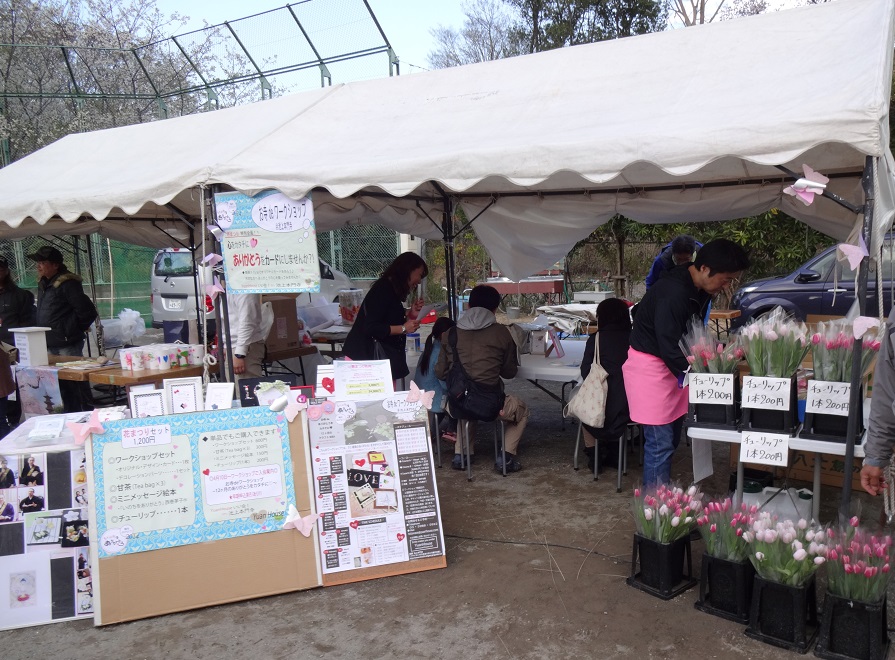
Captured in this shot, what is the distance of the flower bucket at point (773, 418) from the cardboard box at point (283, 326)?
417 centimetres

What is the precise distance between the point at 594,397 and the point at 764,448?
1.45m

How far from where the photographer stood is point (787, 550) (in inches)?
99.9

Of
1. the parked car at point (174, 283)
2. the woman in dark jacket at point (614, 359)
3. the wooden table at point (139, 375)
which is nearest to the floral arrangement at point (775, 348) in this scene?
the woman in dark jacket at point (614, 359)

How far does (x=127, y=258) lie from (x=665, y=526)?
13976 mm

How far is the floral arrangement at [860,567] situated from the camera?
2.38m

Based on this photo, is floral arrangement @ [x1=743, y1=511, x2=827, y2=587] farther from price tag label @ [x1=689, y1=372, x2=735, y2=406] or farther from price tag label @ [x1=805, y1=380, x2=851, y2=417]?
price tag label @ [x1=689, y1=372, x2=735, y2=406]

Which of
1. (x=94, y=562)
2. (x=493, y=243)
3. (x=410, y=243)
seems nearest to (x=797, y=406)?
(x=94, y=562)

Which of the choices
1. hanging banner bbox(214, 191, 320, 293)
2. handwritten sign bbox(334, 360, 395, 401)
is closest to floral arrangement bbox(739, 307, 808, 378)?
handwritten sign bbox(334, 360, 395, 401)

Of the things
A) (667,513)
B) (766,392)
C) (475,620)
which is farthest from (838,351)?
(475,620)

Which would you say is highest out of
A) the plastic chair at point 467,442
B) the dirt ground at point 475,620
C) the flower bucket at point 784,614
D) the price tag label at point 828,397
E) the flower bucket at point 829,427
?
the price tag label at point 828,397

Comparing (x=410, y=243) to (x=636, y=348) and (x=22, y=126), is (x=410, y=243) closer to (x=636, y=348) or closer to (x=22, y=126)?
(x=22, y=126)

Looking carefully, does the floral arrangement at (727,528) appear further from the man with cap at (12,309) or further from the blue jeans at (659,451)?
the man with cap at (12,309)

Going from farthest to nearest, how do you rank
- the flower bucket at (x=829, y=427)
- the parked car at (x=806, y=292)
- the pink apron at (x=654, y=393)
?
the parked car at (x=806, y=292), the pink apron at (x=654, y=393), the flower bucket at (x=829, y=427)

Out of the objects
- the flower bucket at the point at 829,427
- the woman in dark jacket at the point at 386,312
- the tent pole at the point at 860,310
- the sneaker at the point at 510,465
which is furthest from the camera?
the woman in dark jacket at the point at 386,312
